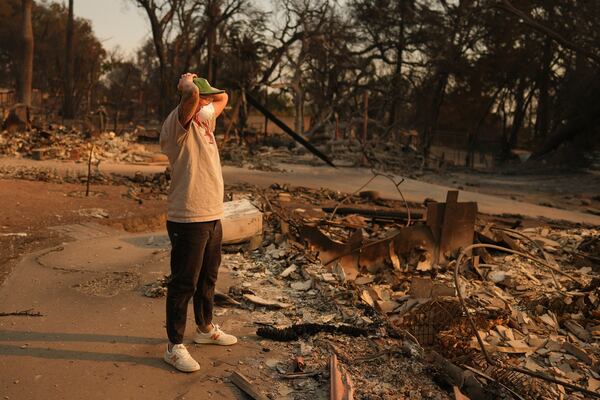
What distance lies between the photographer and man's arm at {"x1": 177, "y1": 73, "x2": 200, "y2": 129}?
11.1 feet

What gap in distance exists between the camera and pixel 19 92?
26.3 meters

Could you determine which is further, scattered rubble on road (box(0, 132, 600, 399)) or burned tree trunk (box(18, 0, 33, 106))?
Result: burned tree trunk (box(18, 0, 33, 106))

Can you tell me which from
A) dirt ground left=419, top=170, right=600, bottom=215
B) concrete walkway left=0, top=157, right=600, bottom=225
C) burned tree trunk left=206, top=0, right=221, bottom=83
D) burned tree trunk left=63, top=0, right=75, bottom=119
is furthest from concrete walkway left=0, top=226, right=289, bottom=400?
burned tree trunk left=206, top=0, right=221, bottom=83

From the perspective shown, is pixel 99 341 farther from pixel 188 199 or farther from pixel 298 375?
pixel 298 375

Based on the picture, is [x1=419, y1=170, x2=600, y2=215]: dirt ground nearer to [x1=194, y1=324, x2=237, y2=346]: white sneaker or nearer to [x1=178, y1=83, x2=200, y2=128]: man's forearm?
[x1=194, y1=324, x2=237, y2=346]: white sneaker

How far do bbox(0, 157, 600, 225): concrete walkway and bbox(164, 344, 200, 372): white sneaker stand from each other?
9.44m

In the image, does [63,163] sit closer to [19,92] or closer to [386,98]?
[19,92]

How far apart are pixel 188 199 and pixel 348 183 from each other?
1241 cm

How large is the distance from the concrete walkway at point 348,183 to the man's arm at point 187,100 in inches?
375

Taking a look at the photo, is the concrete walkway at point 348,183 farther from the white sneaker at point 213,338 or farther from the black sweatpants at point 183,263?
the black sweatpants at point 183,263

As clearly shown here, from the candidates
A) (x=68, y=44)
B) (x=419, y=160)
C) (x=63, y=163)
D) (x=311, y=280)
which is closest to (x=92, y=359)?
(x=311, y=280)

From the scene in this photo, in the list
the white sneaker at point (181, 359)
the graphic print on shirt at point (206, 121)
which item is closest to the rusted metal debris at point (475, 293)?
the white sneaker at point (181, 359)

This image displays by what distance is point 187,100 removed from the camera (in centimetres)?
341

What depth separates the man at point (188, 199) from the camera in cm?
352
